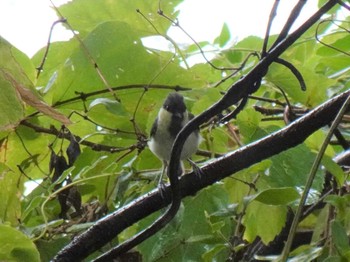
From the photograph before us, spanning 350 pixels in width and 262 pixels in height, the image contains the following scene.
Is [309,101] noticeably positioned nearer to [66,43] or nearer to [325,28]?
[325,28]

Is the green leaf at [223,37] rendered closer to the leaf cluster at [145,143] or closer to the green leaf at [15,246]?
the leaf cluster at [145,143]

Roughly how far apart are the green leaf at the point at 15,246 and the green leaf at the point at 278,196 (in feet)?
0.62

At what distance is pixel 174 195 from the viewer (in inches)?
21.5

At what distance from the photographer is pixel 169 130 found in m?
1.02

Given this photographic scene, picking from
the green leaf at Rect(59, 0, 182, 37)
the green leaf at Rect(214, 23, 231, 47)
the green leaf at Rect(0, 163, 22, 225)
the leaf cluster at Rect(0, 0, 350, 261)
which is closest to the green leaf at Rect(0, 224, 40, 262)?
the leaf cluster at Rect(0, 0, 350, 261)

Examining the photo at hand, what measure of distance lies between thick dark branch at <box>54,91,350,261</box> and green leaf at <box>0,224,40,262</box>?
0.02m

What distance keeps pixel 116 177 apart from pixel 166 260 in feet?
0.32

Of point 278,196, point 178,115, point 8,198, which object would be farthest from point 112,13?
point 278,196

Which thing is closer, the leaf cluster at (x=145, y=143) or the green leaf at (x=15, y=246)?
the green leaf at (x=15, y=246)

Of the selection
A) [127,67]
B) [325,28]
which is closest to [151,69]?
[127,67]

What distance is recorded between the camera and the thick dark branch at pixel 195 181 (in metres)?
0.52

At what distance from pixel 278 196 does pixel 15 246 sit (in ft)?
0.71

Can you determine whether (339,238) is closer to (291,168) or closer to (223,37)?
(291,168)

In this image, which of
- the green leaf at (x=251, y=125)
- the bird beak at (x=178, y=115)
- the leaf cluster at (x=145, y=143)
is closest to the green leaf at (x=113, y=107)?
the leaf cluster at (x=145, y=143)
